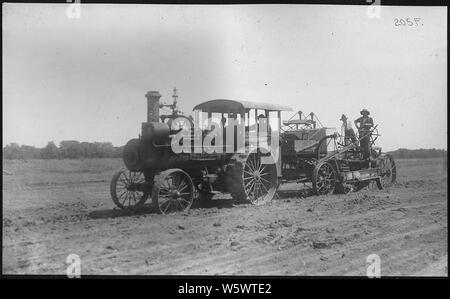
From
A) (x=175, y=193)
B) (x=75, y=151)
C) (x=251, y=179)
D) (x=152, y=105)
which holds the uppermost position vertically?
(x=152, y=105)

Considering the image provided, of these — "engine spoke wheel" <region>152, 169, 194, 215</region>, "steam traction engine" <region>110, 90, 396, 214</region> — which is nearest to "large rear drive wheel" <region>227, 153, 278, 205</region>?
"steam traction engine" <region>110, 90, 396, 214</region>

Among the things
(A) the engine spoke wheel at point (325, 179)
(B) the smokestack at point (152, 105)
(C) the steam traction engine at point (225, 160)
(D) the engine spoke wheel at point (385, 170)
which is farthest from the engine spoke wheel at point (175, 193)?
(D) the engine spoke wheel at point (385, 170)

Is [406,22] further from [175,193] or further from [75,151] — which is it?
[75,151]

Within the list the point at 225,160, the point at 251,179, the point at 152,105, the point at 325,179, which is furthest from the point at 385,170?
the point at 152,105

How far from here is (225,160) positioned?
10562 millimetres

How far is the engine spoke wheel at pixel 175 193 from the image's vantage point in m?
9.06

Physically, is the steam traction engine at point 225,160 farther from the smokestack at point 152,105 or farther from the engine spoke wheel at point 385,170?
the engine spoke wheel at point 385,170

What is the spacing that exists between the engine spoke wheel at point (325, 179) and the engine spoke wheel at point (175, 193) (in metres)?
4.51

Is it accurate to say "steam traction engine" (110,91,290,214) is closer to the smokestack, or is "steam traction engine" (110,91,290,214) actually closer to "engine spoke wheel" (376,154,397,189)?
the smokestack

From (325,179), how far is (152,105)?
5.99m

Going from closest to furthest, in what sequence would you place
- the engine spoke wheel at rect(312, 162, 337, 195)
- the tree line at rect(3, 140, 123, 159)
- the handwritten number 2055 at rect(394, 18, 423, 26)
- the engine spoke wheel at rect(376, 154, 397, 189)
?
the handwritten number 2055 at rect(394, 18, 423, 26) < the engine spoke wheel at rect(312, 162, 337, 195) < the engine spoke wheel at rect(376, 154, 397, 189) < the tree line at rect(3, 140, 123, 159)

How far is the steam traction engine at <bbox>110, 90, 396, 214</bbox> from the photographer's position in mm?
9531

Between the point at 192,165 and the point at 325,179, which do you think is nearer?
the point at 192,165
